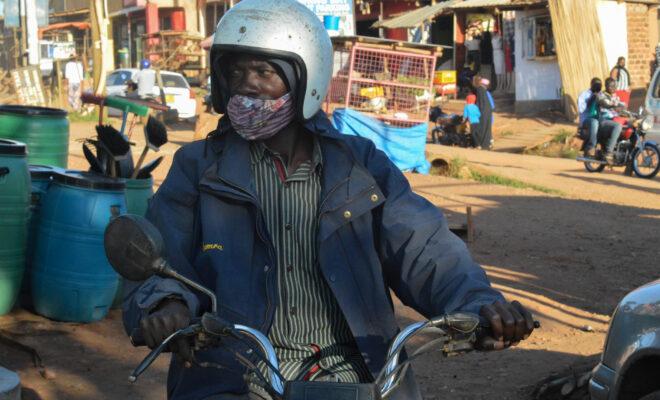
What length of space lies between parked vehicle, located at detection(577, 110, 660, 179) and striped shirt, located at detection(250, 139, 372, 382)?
605 inches

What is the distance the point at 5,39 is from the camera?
1804 inches

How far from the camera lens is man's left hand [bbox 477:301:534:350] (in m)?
2.40

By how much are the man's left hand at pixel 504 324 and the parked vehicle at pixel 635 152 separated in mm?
15591

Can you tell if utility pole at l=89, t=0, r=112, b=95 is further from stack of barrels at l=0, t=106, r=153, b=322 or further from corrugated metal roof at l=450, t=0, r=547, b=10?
stack of barrels at l=0, t=106, r=153, b=322

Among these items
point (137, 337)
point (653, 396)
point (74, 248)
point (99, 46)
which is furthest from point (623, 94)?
point (137, 337)

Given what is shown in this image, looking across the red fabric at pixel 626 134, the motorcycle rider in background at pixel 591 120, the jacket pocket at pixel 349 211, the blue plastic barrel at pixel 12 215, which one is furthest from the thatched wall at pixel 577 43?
the jacket pocket at pixel 349 211

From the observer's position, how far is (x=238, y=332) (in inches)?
90.4

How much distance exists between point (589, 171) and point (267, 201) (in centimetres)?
1652

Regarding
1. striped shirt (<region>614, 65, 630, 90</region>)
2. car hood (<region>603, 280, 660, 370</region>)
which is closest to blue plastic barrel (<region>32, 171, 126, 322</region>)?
car hood (<region>603, 280, 660, 370</region>)

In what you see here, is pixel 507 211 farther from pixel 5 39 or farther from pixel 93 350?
pixel 5 39

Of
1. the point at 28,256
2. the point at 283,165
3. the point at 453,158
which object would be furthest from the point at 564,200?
the point at 283,165

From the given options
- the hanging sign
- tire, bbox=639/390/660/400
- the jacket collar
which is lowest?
tire, bbox=639/390/660/400

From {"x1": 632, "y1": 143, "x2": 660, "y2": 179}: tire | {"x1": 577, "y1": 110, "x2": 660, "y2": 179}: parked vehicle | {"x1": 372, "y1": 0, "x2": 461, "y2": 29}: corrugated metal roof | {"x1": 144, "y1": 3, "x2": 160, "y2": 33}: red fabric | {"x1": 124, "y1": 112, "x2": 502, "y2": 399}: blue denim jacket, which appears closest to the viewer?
{"x1": 124, "y1": 112, "x2": 502, "y2": 399}: blue denim jacket

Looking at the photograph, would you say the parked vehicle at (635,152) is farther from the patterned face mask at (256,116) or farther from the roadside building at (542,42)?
the patterned face mask at (256,116)
